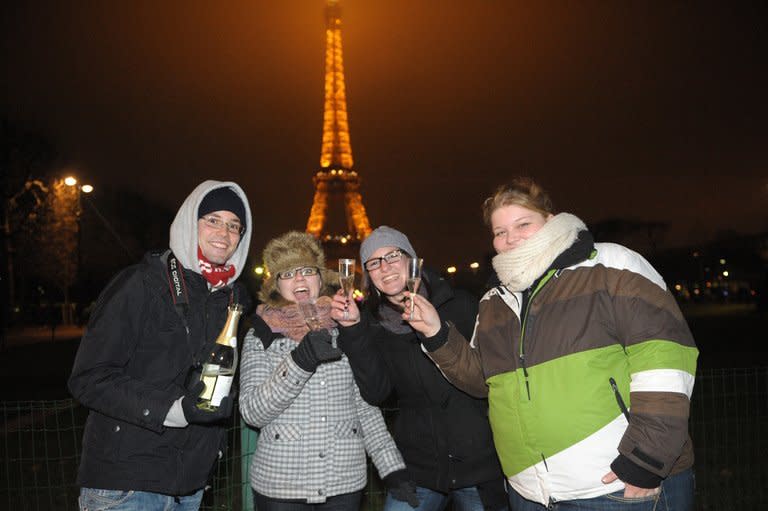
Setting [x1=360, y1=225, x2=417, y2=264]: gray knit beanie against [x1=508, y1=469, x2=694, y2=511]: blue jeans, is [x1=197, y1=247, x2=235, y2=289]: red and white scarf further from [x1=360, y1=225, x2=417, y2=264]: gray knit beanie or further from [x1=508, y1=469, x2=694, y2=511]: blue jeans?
[x1=508, y1=469, x2=694, y2=511]: blue jeans

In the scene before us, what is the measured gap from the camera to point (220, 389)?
2949mm

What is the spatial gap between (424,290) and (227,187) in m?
1.27

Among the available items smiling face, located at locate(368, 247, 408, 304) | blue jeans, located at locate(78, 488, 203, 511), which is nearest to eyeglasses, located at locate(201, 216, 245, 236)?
smiling face, located at locate(368, 247, 408, 304)

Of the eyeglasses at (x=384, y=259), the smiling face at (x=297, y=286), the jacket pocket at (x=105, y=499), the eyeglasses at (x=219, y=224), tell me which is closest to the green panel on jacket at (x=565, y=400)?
the eyeglasses at (x=384, y=259)

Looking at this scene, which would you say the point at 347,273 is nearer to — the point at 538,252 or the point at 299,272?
the point at 299,272

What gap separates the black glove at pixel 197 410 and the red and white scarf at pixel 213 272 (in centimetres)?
60

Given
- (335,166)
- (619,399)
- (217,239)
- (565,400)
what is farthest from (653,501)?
(335,166)

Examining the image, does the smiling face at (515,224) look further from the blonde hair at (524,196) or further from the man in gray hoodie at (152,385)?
the man in gray hoodie at (152,385)

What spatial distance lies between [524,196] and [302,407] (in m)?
1.64

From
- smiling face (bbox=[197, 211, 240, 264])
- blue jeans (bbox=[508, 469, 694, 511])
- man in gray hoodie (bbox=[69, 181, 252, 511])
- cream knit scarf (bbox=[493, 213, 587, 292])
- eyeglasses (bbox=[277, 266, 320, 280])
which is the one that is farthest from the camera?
eyeglasses (bbox=[277, 266, 320, 280])

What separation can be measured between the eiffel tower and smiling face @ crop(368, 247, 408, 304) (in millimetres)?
54840

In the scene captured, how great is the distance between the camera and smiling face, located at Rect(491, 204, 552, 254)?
324cm

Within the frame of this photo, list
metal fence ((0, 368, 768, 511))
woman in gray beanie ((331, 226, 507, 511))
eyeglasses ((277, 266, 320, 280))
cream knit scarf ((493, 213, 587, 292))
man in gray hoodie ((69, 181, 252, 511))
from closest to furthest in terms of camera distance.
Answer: man in gray hoodie ((69, 181, 252, 511)), cream knit scarf ((493, 213, 587, 292)), woman in gray beanie ((331, 226, 507, 511)), eyeglasses ((277, 266, 320, 280)), metal fence ((0, 368, 768, 511))

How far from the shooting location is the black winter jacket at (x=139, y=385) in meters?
2.87
